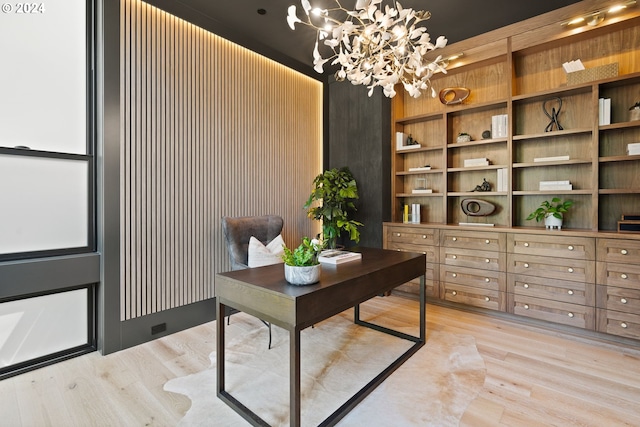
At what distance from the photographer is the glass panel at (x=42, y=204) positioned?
7.11ft

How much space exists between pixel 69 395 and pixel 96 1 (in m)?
2.85

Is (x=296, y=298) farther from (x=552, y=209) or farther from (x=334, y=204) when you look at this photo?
(x=552, y=209)

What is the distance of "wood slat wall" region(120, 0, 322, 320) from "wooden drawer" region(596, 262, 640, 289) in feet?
10.3

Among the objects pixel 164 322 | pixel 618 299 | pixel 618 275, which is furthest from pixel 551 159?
pixel 164 322

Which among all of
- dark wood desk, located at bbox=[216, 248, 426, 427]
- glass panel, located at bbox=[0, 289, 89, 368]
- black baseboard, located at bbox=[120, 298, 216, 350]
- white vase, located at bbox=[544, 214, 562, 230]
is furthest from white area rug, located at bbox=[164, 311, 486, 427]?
white vase, located at bbox=[544, 214, 562, 230]

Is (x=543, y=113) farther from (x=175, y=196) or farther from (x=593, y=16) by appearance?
(x=175, y=196)

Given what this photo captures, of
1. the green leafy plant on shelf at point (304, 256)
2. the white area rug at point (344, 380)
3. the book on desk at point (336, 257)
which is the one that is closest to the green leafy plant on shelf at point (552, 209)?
the white area rug at point (344, 380)

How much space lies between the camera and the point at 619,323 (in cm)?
255

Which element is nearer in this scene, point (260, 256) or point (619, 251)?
point (619, 251)

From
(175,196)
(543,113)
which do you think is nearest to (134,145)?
(175,196)

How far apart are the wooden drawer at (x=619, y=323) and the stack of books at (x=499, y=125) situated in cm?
188

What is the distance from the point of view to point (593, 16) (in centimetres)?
274

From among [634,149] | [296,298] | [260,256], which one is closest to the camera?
[296,298]

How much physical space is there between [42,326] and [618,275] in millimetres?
4509
